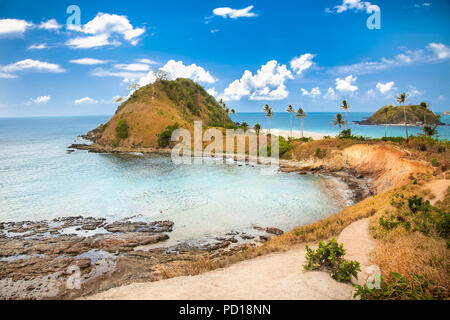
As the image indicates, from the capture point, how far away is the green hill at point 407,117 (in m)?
115

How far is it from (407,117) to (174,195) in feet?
436

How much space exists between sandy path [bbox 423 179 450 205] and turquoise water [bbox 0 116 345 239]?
372 inches

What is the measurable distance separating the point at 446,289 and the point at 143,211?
91.5 ft

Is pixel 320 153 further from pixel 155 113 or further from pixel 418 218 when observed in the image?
pixel 155 113

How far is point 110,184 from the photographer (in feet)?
136

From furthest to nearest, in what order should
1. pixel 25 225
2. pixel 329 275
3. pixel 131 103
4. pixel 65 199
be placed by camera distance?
pixel 131 103
pixel 65 199
pixel 25 225
pixel 329 275

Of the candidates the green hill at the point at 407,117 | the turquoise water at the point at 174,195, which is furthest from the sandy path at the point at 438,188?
the green hill at the point at 407,117

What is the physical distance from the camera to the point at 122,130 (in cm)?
8600

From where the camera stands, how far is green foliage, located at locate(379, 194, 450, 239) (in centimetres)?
1236

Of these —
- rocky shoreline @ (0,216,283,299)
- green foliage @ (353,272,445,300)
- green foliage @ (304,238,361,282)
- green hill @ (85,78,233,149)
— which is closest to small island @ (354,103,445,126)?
green hill @ (85,78,233,149)

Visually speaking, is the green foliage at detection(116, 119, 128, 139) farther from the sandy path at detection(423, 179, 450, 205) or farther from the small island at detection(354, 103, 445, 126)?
the small island at detection(354, 103, 445, 126)

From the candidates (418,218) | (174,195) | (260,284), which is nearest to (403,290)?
(260,284)

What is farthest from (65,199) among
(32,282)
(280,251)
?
(280,251)
